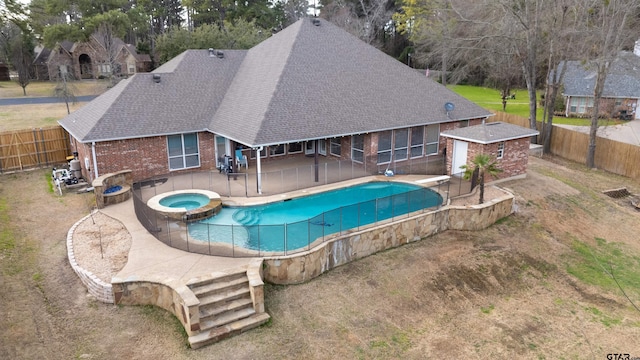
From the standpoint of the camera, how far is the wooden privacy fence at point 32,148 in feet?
75.0

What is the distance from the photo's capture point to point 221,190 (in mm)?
19797

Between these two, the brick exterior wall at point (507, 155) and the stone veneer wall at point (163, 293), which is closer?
the stone veneer wall at point (163, 293)

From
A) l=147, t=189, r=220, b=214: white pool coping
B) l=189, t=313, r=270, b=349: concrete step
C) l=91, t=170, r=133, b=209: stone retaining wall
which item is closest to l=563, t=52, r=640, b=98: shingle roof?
Result: l=147, t=189, r=220, b=214: white pool coping

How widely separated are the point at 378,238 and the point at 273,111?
856cm

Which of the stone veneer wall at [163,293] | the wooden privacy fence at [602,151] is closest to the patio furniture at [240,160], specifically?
the stone veneer wall at [163,293]

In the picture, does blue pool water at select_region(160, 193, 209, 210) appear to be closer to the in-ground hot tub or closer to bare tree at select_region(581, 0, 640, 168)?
the in-ground hot tub

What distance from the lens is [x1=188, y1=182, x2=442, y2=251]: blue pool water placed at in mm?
13906

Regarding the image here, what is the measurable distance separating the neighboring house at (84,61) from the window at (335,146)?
43951mm

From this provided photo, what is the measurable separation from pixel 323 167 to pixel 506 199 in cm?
863

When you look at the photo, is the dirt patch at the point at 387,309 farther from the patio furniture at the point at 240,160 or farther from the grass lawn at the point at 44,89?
the grass lawn at the point at 44,89

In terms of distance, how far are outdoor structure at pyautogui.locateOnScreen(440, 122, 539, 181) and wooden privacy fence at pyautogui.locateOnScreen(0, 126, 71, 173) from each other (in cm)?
2130

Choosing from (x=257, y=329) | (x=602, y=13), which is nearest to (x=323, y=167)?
(x=257, y=329)

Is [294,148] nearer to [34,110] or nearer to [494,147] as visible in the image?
[494,147]

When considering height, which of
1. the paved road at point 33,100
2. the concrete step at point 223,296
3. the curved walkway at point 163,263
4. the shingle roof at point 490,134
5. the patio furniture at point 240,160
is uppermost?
the paved road at point 33,100
